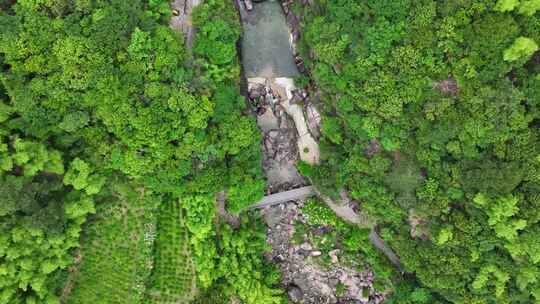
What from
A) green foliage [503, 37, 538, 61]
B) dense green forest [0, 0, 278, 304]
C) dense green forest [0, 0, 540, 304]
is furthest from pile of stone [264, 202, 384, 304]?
green foliage [503, 37, 538, 61]

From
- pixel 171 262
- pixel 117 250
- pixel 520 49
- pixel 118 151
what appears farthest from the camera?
pixel 171 262

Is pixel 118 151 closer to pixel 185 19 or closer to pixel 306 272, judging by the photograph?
pixel 185 19

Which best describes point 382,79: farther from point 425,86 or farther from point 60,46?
point 60,46

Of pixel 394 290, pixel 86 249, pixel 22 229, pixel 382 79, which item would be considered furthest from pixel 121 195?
pixel 394 290

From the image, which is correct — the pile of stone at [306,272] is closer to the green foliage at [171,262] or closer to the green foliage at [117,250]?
the green foliage at [171,262]

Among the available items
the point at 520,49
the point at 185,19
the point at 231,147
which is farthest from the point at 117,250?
the point at 520,49

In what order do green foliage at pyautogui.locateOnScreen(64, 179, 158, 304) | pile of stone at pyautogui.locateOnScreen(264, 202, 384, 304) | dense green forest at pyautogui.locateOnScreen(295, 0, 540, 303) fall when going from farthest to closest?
1. pile of stone at pyautogui.locateOnScreen(264, 202, 384, 304)
2. green foliage at pyautogui.locateOnScreen(64, 179, 158, 304)
3. dense green forest at pyautogui.locateOnScreen(295, 0, 540, 303)

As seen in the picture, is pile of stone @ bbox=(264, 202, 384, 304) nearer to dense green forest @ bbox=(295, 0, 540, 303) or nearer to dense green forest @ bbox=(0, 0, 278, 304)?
dense green forest @ bbox=(0, 0, 278, 304)
